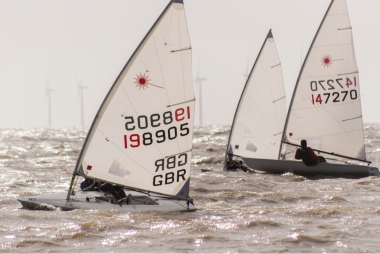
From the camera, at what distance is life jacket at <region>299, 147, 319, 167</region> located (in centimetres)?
2552

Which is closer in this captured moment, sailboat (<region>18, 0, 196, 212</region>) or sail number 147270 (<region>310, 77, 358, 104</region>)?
sailboat (<region>18, 0, 196, 212</region>)

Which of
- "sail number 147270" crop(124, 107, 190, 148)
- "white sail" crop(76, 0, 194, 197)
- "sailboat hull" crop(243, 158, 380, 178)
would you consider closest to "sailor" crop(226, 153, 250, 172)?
"sailboat hull" crop(243, 158, 380, 178)

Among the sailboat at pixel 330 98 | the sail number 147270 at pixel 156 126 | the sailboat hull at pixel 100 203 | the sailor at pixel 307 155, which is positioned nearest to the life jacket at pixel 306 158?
the sailor at pixel 307 155

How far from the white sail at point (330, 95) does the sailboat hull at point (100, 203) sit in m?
11.7

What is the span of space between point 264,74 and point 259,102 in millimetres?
1073

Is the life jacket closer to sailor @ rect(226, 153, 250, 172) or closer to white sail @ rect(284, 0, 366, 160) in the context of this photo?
white sail @ rect(284, 0, 366, 160)

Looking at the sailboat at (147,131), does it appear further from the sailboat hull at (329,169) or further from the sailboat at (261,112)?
the sailboat at (261,112)

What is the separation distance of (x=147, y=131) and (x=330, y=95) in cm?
1256

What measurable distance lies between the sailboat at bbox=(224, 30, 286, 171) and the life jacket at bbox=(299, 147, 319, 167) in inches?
114

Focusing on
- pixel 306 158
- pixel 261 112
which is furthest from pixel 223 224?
pixel 261 112

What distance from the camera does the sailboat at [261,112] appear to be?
92.6ft

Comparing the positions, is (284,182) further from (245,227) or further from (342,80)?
(245,227)

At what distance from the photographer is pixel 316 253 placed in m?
12.7

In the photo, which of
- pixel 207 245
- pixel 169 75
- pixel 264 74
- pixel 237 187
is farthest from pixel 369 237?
pixel 264 74
